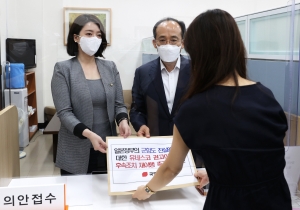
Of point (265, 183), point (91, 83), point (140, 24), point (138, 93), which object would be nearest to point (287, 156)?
point (265, 183)

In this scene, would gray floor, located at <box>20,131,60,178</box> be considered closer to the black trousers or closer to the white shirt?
the black trousers

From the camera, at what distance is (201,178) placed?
1.35m

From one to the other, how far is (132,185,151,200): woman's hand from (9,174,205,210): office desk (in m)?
0.03

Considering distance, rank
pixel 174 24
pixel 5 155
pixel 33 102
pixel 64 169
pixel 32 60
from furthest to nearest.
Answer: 1. pixel 33 102
2. pixel 32 60
3. pixel 174 24
4. pixel 64 169
5. pixel 5 155

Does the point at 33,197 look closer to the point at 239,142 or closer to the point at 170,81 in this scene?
the point at 239,142

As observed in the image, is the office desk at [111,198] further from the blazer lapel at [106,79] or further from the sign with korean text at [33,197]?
the blazer lapel at [106,79]

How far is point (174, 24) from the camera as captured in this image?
5.98 feet

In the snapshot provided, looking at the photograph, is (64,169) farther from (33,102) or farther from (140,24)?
(33,102)

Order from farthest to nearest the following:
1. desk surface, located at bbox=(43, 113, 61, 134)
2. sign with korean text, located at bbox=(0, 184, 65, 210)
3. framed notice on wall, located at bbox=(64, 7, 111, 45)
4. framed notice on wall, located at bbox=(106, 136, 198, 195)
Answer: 1. desk surface, located at bbox=(43, 113, 61, 134)
2. framed notice on wall, located at bbox=(64, 7, 111, 45)
3. framed notice on wall, located at bbox=(106, 136, 198, 195)
4. sign with korean text, located at bbox=(0, 184, 65, 210)

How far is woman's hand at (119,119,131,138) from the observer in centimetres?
149

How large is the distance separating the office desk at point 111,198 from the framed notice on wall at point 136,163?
42 mm

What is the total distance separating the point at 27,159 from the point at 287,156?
2.05 meters

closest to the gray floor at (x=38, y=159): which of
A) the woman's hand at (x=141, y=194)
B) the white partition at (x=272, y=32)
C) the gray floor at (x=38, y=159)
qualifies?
the gray floor at (x=38, y=159)

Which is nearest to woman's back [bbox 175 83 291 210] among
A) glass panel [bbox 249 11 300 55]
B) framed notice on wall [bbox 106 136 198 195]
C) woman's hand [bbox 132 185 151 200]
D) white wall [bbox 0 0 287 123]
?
woman's hand [bbox 132 185 151 200]
